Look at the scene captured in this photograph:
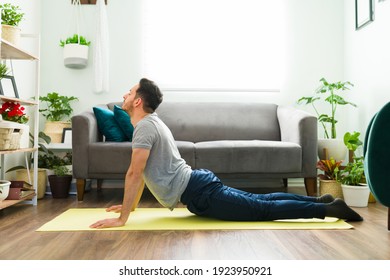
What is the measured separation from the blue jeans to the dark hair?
44cm

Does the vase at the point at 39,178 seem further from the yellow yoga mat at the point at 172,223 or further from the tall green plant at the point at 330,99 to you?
the tall green plant at the point at 330,99

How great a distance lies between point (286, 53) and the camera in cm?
417

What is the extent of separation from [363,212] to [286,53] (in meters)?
2.09

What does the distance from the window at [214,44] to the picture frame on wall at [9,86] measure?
1.37 meters

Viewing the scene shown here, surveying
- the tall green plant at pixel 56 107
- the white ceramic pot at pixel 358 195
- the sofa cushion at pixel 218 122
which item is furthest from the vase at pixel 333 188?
the tall green plant at pixel 56 107

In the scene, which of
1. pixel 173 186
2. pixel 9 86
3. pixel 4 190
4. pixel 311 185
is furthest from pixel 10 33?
pixel 311 185

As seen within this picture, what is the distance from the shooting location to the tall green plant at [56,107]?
381 centimetres

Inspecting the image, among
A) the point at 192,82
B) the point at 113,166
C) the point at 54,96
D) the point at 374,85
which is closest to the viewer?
the point at 113,166

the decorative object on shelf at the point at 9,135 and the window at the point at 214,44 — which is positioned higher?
the window at the point at 214,44

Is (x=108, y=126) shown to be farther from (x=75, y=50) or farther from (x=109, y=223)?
(x=109, y=223)

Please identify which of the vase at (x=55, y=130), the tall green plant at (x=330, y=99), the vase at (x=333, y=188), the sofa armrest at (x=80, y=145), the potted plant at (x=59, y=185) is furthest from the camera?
the vase at (x=55, y=130)

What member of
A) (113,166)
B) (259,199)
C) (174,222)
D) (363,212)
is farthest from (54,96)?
(363,212)

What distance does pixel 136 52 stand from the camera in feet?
13.6

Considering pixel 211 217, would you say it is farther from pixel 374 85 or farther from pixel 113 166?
pixel 374 85
